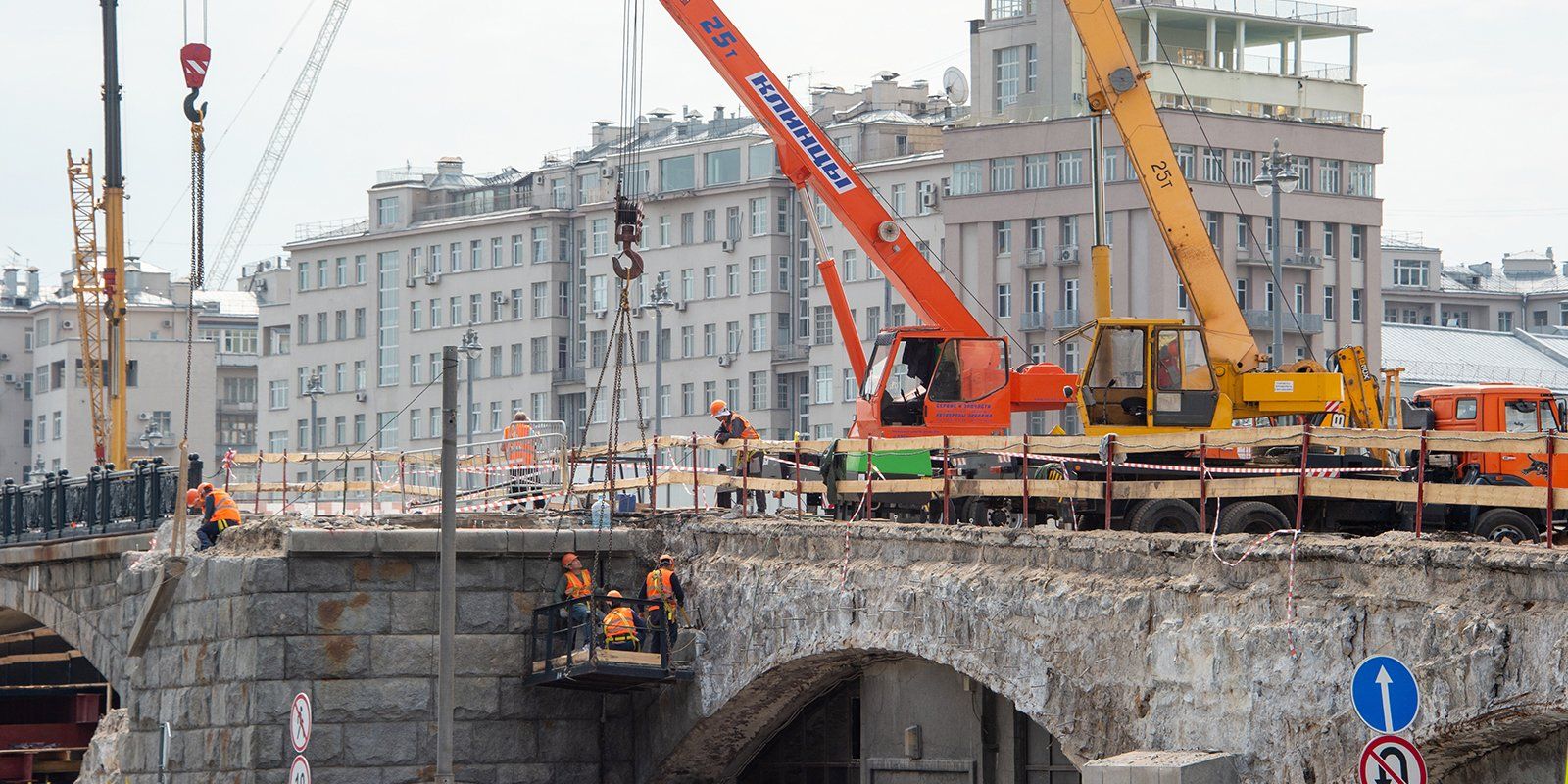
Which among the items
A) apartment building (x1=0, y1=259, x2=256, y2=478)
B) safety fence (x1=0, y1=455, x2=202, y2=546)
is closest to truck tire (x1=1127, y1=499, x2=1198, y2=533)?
safety fence (x1=0, y1=455, x2=202, y2=546)

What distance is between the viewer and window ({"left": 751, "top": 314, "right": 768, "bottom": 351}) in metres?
94.5

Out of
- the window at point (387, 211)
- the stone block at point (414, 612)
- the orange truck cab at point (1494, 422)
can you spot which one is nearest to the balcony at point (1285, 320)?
the window at point (387, 211)

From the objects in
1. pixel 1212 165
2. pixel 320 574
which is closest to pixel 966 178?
pixel 1212 165

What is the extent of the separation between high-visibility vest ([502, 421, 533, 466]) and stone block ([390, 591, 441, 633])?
5.30 meters

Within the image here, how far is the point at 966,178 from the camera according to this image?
83812 millimetres

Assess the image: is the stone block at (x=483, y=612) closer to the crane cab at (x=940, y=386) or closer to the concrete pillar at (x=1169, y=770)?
the crane cab at (x=940, y=386)

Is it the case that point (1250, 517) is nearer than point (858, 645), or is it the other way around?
point (1250, 517)

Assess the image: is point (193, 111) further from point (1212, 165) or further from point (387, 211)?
point (387, 211)

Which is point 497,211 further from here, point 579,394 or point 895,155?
point 895,155

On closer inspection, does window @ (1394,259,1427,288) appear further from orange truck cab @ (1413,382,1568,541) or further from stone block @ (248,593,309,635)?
stone block @ (248,593,309,635)

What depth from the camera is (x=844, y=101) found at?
9831cm

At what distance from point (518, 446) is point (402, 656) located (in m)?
8.64

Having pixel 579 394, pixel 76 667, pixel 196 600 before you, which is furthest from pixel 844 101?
pixel 196 600

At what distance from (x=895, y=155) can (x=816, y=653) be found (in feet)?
229
